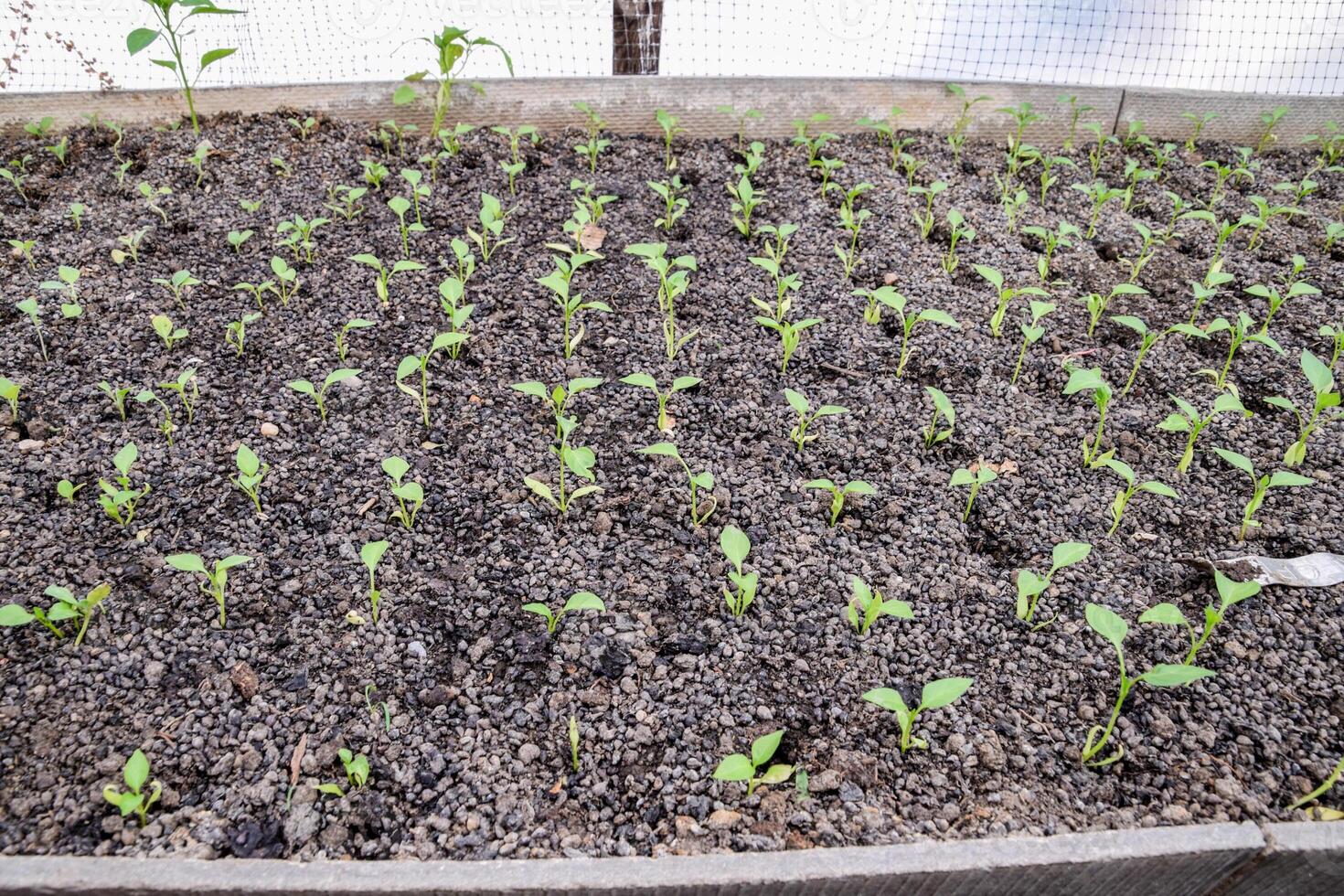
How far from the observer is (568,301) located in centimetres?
244

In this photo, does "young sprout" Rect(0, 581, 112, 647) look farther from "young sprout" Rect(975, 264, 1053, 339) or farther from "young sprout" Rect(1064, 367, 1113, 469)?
"young sprout" Rect(975, 264, 1053, 339)

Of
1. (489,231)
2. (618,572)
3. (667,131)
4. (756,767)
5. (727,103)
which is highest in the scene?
(727,103)

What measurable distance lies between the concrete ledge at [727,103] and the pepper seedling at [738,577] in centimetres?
253

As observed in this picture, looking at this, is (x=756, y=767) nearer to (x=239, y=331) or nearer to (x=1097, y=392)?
(x=1097, y=392)

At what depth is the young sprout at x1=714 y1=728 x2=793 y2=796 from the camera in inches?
53.9

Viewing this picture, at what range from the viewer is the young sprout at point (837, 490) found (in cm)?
186

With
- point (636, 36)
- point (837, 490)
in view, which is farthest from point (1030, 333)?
point (636, 36)

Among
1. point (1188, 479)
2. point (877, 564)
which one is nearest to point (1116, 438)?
point (1188, 479)

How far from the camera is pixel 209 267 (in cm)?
269

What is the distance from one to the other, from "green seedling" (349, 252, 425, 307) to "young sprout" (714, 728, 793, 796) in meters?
1.77

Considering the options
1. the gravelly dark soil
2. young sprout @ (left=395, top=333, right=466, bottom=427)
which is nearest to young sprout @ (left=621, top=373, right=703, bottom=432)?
the gravelly dark soil

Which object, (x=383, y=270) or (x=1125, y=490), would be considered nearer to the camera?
(x=1125, y=490)

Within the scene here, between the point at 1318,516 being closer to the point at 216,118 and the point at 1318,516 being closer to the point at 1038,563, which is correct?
the point at 1038,563

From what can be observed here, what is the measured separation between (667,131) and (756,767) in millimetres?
2721
